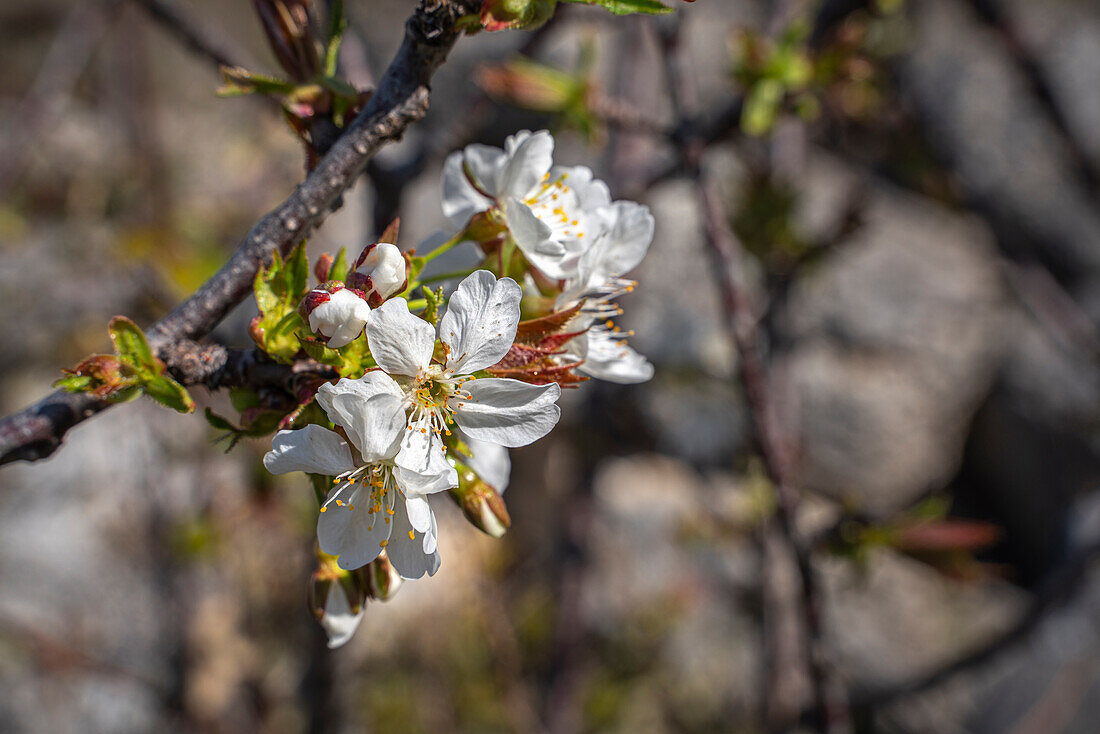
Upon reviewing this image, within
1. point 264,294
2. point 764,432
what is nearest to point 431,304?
point 264,294

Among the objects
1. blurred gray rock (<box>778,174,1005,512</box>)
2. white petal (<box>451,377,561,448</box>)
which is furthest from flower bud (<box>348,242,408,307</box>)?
blurred gray rock (<box>778,174,1005,512</box>)

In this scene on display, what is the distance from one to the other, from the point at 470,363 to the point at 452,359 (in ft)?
0.07

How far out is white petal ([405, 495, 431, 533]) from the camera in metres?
0.51

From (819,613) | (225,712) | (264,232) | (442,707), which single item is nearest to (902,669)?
(442,707)

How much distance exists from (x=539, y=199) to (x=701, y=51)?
3.97 m

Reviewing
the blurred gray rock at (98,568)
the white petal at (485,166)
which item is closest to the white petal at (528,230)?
the white petal at (485,166)

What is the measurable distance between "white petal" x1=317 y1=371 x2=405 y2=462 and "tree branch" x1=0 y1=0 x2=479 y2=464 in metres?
0.17

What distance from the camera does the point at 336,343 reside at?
0.52 m

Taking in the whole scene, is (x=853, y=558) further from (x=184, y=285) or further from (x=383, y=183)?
(x=184, y=285)

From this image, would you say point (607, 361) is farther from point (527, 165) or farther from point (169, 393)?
point (169, 393)

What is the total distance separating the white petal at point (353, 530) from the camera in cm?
56

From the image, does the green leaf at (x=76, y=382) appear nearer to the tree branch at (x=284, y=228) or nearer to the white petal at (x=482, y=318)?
the tree branch at (x=284, y=228)

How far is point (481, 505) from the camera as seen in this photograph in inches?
24.0

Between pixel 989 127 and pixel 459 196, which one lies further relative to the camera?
pixel 989 127
